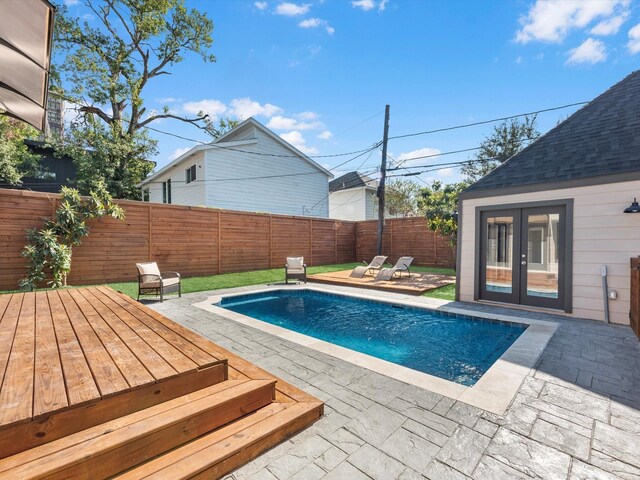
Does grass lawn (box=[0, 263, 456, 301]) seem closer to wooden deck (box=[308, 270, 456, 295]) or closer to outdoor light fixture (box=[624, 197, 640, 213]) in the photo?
wooden deck (box=[308, 270, 456, 295])

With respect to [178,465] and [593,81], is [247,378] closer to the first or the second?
[178,465]

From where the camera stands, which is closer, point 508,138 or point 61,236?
point 61,236

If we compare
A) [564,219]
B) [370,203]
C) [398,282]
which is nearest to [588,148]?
[564,219]

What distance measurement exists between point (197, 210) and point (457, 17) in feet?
32.0

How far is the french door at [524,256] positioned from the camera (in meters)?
5.83

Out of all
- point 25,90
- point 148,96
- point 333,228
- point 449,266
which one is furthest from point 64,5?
point 449,266

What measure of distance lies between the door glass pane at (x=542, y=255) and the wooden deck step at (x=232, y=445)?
574 centimetres

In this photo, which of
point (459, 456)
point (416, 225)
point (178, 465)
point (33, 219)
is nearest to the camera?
point (178, 465)

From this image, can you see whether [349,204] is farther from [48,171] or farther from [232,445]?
[232,445]

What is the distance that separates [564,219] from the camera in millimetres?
5715

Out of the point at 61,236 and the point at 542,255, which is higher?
the point at 61,236

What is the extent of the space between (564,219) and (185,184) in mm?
15110

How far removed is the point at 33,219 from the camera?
7.27 m

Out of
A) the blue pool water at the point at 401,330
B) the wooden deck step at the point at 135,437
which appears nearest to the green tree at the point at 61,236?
the blue pool water at the point at 401,330
